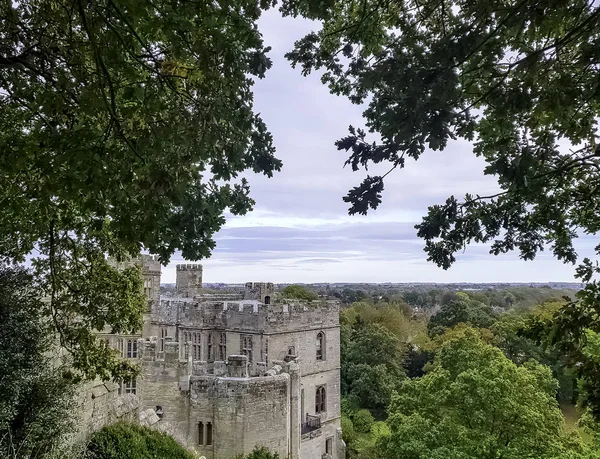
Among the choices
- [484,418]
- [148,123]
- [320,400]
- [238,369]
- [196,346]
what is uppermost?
[148,123]

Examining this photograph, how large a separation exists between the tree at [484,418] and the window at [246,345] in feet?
27.7

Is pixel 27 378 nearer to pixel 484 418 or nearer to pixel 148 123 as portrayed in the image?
pixel 148 123

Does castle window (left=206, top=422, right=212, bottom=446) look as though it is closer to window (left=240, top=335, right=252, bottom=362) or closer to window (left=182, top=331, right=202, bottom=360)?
window (left=240, top=335, right=252, bottom=362)

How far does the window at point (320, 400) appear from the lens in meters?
24.8

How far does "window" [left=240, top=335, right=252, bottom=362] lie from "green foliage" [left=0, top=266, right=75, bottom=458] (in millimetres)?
14338

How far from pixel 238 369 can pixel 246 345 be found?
9.60 metres

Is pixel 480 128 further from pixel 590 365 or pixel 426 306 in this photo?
pixel 426 306

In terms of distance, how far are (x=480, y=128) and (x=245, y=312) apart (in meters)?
19.1

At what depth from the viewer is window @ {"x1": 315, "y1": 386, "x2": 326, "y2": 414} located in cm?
2484

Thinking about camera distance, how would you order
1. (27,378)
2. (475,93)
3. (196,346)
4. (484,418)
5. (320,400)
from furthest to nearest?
(320,400) < (196,346) < (484,418) < (27,378) < (475,93)

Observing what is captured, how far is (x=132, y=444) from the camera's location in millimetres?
10094

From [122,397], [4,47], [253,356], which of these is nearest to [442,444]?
[122,397]

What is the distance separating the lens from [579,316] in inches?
222

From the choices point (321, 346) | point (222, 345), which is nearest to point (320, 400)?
point (321, 346)
